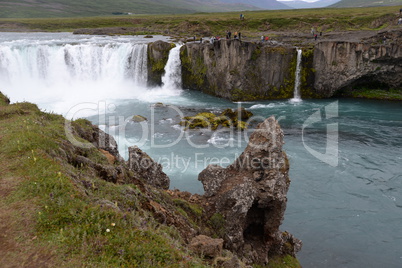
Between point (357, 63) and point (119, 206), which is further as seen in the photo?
point (357, 63)

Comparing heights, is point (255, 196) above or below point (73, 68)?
below

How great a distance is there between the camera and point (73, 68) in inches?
2203

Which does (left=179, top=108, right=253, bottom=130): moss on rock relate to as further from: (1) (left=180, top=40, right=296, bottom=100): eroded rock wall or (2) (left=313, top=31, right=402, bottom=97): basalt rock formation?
(2) (left=313, top=31, right=402, bottom=97): basalt rock formation

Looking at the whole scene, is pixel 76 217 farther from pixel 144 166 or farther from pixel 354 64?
pixel 354 64

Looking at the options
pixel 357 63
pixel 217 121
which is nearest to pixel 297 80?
pixel 357 63

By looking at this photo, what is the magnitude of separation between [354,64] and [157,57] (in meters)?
31.5

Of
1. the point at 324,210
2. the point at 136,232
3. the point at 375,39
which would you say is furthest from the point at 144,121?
the point at 375,39

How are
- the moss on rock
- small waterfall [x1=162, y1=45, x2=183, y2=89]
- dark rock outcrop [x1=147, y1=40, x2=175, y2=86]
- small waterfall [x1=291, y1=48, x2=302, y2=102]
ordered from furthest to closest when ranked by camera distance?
small waterfall [x1=162, y1=45, x2=183, y2=89], dark rock outcrop [x1=147, y1=40, x2=175, y2=86], small waterfall [x1=291, y1=48, x2=302, y2=102], the moss on rock

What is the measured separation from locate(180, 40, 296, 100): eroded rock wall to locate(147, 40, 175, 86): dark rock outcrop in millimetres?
6402

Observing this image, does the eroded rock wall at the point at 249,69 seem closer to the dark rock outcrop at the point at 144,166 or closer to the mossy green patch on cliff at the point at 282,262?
the dark rock outcrop at the point at 144,166

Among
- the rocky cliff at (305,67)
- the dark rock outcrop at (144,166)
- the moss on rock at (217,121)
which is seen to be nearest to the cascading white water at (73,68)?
the rocky cliff at (305,67)

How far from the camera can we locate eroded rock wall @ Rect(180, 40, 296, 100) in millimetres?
48375

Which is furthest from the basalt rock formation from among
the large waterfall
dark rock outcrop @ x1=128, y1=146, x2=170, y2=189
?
dark rock outcrop @ x1=128, y1=146, x2=170, y2=189

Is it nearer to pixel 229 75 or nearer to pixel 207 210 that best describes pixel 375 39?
pixel 229 75
